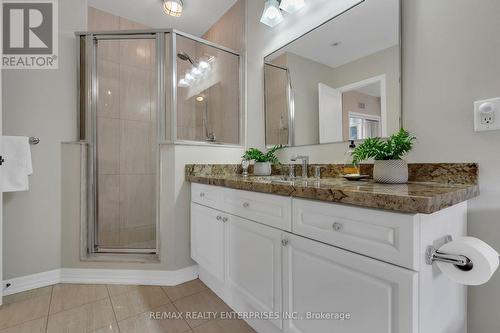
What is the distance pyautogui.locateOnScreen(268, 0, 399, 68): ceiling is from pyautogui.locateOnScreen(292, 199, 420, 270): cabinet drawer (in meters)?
0.93

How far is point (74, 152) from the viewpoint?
1832 millimetres

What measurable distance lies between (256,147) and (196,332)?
1.38 meters

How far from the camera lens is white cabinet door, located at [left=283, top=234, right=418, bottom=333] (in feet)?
2.19

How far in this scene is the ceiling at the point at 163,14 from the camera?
2322 millimetres

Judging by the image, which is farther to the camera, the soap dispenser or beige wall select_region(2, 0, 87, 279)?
beige wall select_region(2, 0, 87, 279)

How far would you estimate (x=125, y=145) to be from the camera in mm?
2268

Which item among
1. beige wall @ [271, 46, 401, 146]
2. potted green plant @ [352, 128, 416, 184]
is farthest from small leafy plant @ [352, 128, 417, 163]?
beige wall @ [271, 46, 401, 146]

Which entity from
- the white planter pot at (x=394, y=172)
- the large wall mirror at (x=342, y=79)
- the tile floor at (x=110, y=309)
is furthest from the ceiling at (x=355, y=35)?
the tile floor at (x=110, y=309)

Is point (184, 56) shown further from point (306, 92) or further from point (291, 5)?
point (306, 92)

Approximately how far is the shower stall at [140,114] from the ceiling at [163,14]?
1.81 ft

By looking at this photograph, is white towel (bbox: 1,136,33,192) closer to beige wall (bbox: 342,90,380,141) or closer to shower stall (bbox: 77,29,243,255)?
shower stall (bbox: 77,29,243,255)

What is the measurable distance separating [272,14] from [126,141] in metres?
1.70

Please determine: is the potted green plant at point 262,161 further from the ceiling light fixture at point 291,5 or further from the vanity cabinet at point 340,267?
the ceiling light fixture at point 291,5

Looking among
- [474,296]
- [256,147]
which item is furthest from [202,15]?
[474,296]
